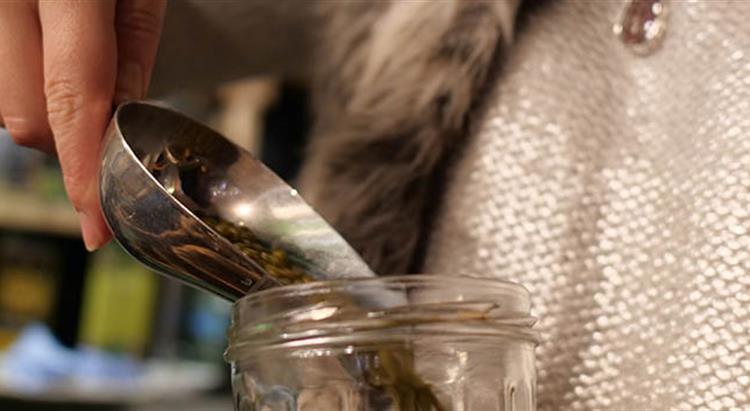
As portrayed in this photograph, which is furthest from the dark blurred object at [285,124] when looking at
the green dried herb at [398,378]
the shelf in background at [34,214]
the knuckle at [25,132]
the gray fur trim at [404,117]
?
the green dried herb at [398,378]

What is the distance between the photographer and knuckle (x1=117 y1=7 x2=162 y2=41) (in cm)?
38

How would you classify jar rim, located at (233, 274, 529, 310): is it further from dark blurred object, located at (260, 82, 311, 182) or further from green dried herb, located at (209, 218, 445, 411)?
dark blurred object, located at (260, 82, 311, 182)

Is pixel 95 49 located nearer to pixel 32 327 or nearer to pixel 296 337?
pixel 296 337

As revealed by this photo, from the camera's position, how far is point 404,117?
0.50 meters

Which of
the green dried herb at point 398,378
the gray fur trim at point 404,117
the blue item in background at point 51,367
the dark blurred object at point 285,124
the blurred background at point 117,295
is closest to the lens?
the green dried herb at point 398,378

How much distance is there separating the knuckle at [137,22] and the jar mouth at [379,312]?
133 mm

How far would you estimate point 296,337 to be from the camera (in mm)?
292

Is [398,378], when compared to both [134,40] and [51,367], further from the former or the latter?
[51,367]

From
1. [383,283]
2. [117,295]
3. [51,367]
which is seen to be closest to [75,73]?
[383,283]

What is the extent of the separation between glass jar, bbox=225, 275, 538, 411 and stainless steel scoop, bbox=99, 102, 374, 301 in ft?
0.07

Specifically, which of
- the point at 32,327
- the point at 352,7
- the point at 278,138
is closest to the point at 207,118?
the point at 278,138

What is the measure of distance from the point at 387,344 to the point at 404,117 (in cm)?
23

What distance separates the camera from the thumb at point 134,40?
0.37 m

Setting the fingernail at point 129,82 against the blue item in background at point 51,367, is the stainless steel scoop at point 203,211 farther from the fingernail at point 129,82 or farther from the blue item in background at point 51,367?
the blue item in background at point 51,367
